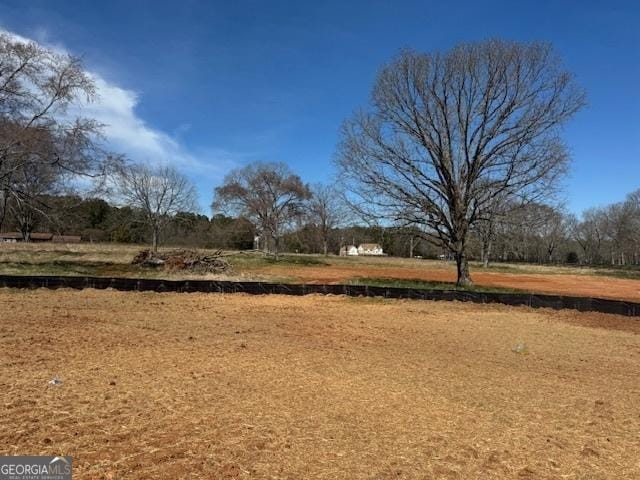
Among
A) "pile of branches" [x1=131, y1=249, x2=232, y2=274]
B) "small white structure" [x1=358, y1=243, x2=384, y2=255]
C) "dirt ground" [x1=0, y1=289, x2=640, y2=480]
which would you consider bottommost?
"dirt ground" [x1=0, y1=289, x2=640, y2=480]

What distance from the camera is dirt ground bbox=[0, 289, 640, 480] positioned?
3578 mm

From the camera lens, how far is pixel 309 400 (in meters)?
5.04

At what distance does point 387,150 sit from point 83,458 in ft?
58.7

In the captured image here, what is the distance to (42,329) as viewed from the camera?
8.16 m

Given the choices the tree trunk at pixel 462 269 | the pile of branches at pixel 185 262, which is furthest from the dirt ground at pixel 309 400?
the pile of branches at pixel 185 262

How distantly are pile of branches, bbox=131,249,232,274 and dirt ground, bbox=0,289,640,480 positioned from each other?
13.5 metres

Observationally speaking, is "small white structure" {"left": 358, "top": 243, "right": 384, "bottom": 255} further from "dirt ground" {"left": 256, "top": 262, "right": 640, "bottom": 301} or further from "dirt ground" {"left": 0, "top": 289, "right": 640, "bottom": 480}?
"dirt ground" {"left": 0, "top": 289, "right": 640, "bottom": 480}

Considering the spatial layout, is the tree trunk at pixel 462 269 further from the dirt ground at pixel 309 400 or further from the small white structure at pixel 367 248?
the small white structure at pixel 367 248

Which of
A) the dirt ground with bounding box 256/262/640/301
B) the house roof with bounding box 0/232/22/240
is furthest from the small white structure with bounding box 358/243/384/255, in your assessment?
the dirt ground with bounding box 256/262/640/301

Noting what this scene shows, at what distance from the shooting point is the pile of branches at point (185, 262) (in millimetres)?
23859

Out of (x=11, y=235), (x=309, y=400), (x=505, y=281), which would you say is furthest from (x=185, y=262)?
(x=11, y=235)

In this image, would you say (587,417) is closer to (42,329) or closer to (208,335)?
(208,335)

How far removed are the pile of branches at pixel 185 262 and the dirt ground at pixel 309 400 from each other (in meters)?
13.5

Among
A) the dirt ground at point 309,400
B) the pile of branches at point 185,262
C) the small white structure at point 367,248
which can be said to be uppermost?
the small white structure at point 367,248
